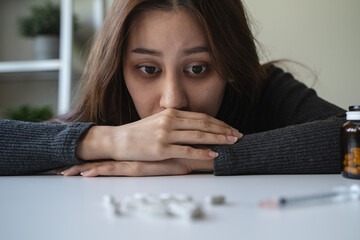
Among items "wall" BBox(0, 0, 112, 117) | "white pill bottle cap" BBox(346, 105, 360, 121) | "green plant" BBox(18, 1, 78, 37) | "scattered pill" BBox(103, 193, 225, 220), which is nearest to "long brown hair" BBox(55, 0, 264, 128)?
"white pill bottle cap" BBox(346, 105, 360, 121)

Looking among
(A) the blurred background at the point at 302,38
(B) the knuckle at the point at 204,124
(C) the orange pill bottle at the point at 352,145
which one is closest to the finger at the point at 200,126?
(B) the knuckle at the point at 204,124

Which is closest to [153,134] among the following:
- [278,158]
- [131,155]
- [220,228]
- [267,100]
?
[131,155]

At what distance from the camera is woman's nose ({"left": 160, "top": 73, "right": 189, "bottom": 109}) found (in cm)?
84

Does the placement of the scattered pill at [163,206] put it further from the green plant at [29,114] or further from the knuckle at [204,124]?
the green plant at [29,114]

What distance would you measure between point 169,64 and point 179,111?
15cm

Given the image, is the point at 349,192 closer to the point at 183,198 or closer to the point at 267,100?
the point at 183,198

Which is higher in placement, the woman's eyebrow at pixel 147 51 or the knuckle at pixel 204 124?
the woman's eyebrow at pixel 147 51

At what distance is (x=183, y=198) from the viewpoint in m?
0.40

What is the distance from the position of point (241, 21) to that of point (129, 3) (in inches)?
13.3

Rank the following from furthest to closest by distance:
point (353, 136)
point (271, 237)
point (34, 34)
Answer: point (34, 34)
point (353, 136)
point (271, 237)

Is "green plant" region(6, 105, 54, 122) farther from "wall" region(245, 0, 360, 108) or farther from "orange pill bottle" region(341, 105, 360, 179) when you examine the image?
"orange pill bottle" region(341, 105, 360, 179)

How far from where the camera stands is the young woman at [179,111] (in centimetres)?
68

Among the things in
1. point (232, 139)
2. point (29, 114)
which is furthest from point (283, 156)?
point (29, 114)

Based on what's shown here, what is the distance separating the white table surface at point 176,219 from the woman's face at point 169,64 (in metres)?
0.37
